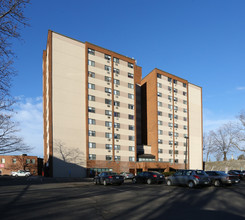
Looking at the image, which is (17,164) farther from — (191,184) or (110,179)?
(191,184)

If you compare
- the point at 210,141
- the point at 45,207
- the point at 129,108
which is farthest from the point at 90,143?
the point at 210,141

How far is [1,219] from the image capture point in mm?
8133

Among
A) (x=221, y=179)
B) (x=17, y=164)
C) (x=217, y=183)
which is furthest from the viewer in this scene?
(x=17, y=164)

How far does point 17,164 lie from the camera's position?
7762 cm

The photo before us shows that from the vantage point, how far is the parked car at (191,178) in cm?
1891

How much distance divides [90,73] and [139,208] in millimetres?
43104

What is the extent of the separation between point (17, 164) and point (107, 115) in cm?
4322

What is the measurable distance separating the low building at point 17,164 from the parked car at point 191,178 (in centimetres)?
6830

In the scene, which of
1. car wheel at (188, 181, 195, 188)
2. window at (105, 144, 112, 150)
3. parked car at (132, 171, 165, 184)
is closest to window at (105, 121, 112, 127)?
window at (105, 144, 112, 150)

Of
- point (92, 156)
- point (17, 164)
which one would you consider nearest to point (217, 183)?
point (92, 156)

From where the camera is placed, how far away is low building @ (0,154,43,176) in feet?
252

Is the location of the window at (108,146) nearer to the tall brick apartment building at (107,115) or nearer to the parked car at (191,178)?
the tall brick apartment building at (107,115)

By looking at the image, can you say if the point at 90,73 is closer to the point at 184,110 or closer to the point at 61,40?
the point at 61,40

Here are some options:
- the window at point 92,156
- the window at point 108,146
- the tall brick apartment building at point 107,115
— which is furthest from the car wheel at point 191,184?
the window at point 108,146
